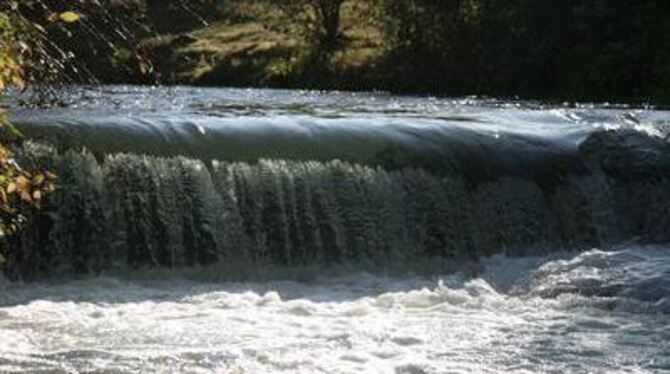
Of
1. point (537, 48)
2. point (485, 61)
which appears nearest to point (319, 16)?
point (485, 61)

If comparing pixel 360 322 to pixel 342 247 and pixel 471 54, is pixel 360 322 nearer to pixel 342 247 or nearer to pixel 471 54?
pixel 342 247

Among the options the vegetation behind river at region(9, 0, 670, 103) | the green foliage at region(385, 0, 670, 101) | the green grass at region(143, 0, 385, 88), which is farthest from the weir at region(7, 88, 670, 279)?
the green grass at region(143, 0, 385, 88)

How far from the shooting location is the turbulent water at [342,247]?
879cm

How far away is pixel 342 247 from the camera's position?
13.0 m

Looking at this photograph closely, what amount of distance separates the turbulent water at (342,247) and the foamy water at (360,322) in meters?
0.03

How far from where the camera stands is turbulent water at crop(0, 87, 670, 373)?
879cm

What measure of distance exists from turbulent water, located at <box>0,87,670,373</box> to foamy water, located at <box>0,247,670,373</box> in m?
0.03

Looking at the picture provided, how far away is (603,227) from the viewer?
14.6 metres

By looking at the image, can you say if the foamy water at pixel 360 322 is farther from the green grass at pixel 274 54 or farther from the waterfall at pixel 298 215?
the green grass at pixel 274 54

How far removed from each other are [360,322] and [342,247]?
3173 millimetres

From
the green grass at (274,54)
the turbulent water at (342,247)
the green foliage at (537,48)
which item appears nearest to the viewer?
the turbulent water at (342,247)

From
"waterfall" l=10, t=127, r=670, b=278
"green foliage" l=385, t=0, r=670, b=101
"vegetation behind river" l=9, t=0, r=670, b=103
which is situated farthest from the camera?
"vegetation behind river" l=9, t=0, r=670, b=103

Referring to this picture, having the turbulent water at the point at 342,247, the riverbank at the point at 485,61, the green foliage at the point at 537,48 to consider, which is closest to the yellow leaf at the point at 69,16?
the turbulent water at the point at 342,247

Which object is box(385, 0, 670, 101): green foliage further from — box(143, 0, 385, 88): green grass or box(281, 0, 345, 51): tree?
box(281, 0, 345, 51): tree
